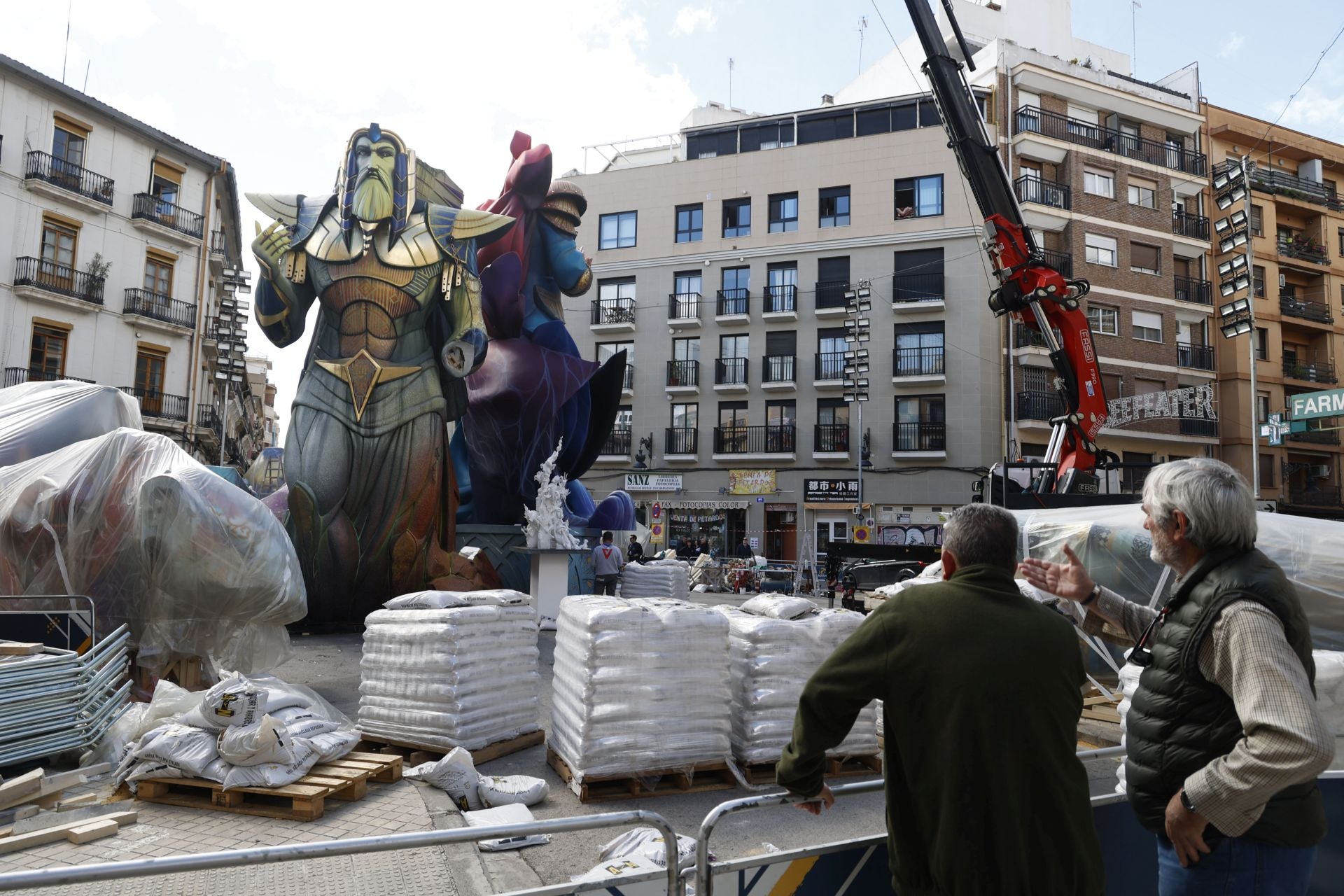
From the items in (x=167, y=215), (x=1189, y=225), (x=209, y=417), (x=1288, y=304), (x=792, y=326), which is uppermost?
(x=1189, y=225)

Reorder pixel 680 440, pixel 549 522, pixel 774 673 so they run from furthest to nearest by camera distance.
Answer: pixel 680 440 < pixel 549 522 < pixel 774 673

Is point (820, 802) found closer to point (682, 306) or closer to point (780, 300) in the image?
point (780, 300)

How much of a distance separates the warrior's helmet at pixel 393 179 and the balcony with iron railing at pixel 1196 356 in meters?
29.0

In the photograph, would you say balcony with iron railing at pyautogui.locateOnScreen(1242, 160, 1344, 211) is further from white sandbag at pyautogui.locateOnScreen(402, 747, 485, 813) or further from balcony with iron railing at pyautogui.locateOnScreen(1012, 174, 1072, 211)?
white sandbag at pyautogui.locateOnScreen(402, 747, 485, 813)

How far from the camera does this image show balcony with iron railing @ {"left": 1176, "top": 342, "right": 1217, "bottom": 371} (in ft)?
103

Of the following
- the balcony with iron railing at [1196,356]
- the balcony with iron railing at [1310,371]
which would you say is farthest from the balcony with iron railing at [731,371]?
the balcony with iron railing at [1310,371]

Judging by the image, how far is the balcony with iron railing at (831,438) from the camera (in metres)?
31.1

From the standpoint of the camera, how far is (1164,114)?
32.2 metres

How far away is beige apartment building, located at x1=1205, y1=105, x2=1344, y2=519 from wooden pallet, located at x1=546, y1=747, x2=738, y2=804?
31.9 metres

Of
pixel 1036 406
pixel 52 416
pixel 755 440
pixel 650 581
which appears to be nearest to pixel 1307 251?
pixel 1036 406

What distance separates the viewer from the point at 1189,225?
3231cm

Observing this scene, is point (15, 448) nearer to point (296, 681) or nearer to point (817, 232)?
point (296, 681)

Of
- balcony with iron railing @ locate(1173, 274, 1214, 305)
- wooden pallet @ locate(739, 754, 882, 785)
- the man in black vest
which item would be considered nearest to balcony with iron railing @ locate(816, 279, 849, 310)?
balcony with iron railing @ locate(1173, 274, 1214, 305)

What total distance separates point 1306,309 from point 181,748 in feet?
132
